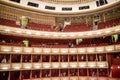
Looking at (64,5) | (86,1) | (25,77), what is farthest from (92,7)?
(25,77)

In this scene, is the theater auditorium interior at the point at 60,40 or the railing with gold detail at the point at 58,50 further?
the theater auditorium interior at the point at 60,40

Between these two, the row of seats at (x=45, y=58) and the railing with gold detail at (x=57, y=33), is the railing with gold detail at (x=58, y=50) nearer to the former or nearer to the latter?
the row of seats at (x=45, y=58)

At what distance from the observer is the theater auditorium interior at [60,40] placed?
623 inches

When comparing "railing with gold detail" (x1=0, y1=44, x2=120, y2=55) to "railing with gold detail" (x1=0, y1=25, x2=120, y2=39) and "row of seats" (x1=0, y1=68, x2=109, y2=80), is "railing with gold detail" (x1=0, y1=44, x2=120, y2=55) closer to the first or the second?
"railing with gold detail" (x1=0, y1=25, x2=120, y2=39)

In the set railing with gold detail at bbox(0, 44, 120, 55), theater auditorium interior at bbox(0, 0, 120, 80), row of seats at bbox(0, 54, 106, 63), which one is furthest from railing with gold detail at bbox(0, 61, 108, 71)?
railing with gold detail at bbox(0, 44, 120, 55)

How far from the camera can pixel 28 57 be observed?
1780cm

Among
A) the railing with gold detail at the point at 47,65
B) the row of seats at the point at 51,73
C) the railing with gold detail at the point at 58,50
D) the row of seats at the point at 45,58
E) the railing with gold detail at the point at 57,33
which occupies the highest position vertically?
the railing with gold detail at the point at 57,33

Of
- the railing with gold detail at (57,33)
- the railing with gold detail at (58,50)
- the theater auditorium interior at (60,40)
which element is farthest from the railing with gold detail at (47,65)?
the railing with gold detail at (57,33)

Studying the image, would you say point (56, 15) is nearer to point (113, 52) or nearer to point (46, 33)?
point (46, 33)

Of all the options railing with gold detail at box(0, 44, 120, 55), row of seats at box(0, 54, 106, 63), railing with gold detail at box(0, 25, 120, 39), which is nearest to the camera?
railing with gold detail at box(0, 44, 120, 55)

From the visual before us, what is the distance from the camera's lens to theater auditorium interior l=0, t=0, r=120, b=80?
15830 mm

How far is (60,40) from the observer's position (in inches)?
807

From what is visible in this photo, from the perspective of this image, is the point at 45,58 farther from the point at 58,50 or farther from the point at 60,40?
the point at 60,40

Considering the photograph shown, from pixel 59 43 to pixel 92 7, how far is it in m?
6.95
